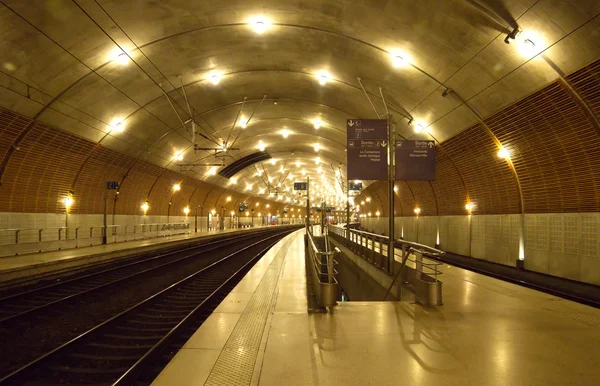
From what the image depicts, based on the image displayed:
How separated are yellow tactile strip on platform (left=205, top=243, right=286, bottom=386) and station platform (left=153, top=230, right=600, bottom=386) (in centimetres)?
1

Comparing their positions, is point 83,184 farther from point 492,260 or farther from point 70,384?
point 492,260

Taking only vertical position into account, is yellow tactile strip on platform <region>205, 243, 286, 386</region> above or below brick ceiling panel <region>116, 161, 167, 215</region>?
below

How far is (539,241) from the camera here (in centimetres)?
1376

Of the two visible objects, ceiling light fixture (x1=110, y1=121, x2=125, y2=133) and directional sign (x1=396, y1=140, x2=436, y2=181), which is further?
ceiling light fixture (x1=110, y1=121, x2=125, y2=133)

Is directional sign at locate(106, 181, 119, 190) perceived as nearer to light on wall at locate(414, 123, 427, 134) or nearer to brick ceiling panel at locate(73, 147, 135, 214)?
brick ceiling panel at locate(73, 147, 135, 214)

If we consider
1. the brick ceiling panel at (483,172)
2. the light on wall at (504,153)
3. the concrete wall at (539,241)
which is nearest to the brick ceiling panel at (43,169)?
the brick ceiling panel at (483,172)

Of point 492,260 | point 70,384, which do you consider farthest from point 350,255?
point 70,384

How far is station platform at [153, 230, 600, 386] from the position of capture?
4.61 meters

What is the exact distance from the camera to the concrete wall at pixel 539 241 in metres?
11.6

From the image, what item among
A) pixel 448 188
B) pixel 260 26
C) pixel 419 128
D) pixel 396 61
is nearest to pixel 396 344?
pixel 396 61

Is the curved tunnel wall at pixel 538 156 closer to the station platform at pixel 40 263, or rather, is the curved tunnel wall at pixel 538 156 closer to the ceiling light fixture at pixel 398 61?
the ceiling light fixture at pixel 398 61

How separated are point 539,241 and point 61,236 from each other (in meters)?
20.6

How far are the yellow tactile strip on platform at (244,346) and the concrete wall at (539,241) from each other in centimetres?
933

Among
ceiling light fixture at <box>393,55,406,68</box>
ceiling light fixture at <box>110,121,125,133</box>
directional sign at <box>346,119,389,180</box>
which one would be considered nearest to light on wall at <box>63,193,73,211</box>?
ceiling light fixture at <box>110,121,125,133</box>
